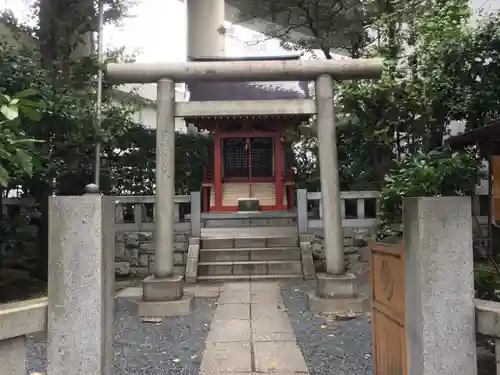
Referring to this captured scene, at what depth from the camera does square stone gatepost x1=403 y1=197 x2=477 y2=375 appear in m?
2.39

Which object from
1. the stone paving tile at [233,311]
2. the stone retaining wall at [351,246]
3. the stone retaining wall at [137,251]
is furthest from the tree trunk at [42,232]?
the stone retaining wall at [351,246]

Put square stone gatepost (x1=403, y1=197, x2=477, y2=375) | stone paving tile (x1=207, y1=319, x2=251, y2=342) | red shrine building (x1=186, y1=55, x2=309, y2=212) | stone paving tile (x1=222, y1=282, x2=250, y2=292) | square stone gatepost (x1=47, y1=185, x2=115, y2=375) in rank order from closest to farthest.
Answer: square stone gatepost (x1=403, y1=197, x2=477, y2=375), square stone gatepost (x1=47, y1=185, x2=115, y2=375), stone paving tile (x1=207, y1=319, x2=251, y2=342), stone paving tile (x1=222, y1=282, x2=250, y2=292), red shrine building (x1=186, y1=55, x2=309, y2=212)

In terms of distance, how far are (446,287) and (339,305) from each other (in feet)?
13.4

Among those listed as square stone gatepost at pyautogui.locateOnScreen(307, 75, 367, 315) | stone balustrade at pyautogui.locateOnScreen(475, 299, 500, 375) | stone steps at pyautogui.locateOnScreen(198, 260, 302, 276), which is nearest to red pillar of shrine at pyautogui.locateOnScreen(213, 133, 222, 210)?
stone steps at pyautogui.locateOnScreen(198, 260, 302, 276)

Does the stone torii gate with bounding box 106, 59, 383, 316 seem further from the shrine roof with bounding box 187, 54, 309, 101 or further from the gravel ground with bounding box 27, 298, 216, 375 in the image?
the shrine roof with bounding box 187, 54, 309, 101

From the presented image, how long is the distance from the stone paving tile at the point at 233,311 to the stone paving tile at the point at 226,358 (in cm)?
116

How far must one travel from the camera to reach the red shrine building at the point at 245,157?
14125 mm

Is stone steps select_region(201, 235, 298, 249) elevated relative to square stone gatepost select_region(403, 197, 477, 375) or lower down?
lower down

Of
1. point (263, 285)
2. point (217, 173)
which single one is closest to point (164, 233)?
point (263, 285)

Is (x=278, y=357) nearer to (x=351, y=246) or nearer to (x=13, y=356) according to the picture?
(x=13, y=356)

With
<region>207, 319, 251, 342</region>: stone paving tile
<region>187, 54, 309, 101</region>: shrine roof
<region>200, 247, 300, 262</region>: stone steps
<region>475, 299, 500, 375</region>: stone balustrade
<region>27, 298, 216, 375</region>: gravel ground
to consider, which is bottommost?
<region>27, 298, 216, 375</region>: gravel ground

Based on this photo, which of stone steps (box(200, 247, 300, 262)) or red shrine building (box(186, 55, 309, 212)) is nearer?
stone steps (box(200, 247, 300, 262))

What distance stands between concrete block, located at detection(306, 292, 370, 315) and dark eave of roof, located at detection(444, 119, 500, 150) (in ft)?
8.23

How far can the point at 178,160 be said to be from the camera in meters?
15.1
